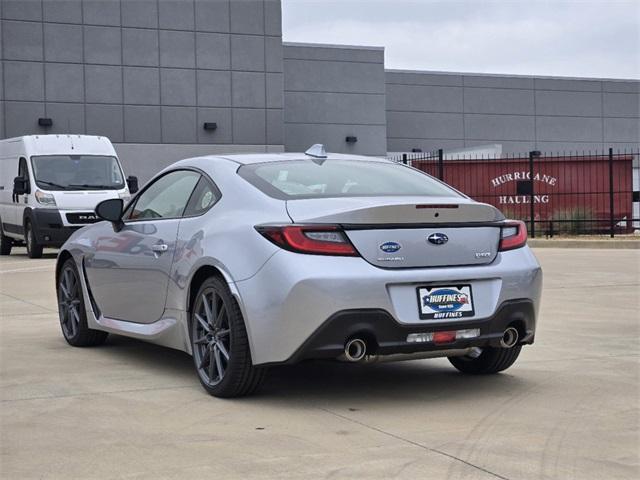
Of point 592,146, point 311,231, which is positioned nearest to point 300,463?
point 311,231

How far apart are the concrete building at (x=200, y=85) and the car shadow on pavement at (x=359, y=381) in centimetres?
3189

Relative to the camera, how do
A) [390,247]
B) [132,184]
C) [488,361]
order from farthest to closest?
[132,184], [488,361], [390,247]

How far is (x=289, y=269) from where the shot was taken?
18.8ft

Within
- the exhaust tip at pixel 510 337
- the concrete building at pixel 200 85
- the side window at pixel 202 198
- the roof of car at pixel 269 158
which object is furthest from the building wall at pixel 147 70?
the exhaust tip at pixel 510 337

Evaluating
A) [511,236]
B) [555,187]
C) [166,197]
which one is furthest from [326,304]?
[555,187]

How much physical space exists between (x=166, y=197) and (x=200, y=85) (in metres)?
33.7

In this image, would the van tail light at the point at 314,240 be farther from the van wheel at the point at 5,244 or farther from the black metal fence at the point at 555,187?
the black metal fence at the point at 555,187

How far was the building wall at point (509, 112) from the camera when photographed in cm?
4959

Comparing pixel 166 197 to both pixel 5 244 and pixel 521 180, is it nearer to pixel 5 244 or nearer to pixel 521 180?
pixel 5 244

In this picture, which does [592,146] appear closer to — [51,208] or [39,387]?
[51,208]

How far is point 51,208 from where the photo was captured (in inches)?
841

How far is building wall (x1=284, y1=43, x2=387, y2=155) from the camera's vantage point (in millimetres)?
45344

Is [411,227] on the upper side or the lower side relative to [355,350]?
upper

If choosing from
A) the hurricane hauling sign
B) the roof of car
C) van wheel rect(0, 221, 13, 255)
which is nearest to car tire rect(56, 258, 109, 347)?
the roof of car
